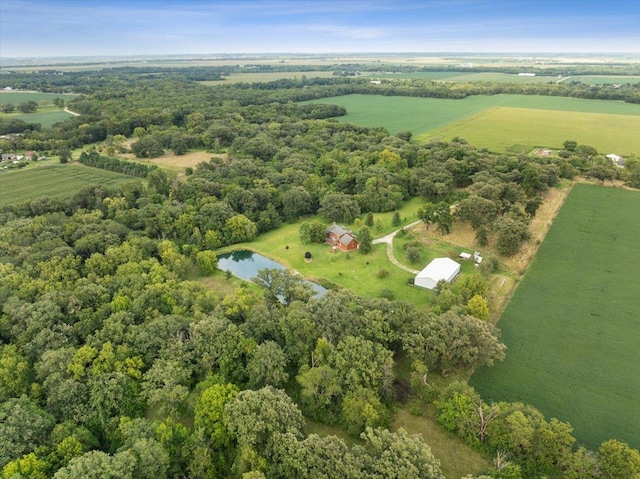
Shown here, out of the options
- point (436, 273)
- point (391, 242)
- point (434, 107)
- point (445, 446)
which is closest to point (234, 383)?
point (445, 446)

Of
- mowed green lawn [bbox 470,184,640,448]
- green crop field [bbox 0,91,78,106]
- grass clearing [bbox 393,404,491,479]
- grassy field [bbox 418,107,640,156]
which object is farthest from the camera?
green crop field [bbox 0,91,78,106]

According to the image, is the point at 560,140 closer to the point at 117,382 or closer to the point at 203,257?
the point at 203,257

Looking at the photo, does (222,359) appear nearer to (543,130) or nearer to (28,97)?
(543,130)

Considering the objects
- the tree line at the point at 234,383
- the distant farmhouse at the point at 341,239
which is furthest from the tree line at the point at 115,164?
the distant farmhouse at the point at 341,239

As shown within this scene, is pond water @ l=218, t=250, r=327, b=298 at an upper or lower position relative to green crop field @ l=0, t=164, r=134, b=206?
lower

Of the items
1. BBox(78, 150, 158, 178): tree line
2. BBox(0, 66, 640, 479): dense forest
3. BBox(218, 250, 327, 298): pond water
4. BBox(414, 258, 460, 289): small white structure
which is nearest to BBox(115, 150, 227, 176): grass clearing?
BBox(78, 150, 158, 178): tree line

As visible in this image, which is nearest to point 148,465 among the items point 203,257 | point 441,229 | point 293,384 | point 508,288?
point 293,384

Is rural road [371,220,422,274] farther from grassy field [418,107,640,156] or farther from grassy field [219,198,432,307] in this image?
grassy field [418,107,640,156]
